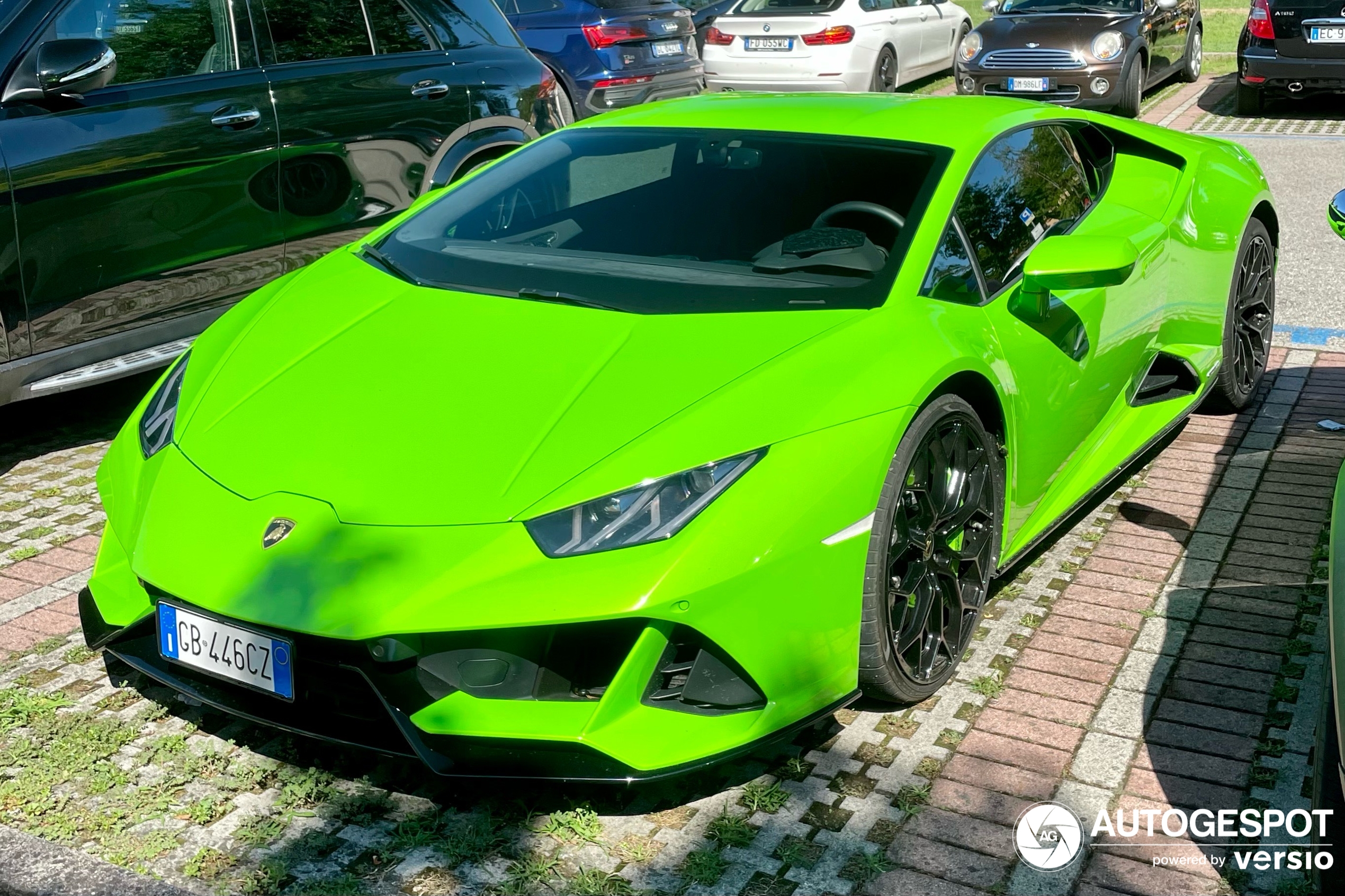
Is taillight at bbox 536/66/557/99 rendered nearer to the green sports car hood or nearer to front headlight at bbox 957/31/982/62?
the green sports car hood

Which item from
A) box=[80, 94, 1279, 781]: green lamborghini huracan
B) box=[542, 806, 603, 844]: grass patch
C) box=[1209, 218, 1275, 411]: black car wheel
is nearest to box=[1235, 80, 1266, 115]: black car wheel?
box=[1209, 218, 1275, 411]: black car wheel

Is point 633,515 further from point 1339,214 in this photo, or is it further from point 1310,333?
point 1310,333

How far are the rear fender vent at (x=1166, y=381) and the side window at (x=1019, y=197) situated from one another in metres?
0.63

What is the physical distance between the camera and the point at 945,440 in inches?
136

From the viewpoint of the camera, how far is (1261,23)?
43.9 feet

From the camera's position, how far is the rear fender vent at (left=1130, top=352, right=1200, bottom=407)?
4.72 meters

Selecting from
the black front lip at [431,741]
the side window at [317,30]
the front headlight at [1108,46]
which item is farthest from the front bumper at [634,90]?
the black front lip at [431,741]

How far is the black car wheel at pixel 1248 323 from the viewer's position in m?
5.36

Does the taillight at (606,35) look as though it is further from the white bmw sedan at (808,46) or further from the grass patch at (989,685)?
the grass patch at (989,685)

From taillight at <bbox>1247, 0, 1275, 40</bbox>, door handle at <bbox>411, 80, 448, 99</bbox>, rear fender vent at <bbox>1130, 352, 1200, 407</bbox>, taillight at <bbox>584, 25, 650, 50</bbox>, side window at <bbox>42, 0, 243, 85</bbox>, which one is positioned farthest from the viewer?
taillight at <bbox>1247, 0, 1275, 40</bbox>

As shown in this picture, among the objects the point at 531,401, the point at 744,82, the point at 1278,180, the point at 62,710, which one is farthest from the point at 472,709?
the point at 744,82

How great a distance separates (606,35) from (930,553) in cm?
883

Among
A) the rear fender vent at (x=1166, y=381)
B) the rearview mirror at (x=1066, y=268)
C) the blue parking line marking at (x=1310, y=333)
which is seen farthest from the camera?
the blue parking line marking at (x=1310, y=333)

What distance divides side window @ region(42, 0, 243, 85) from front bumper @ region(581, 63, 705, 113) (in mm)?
5844
